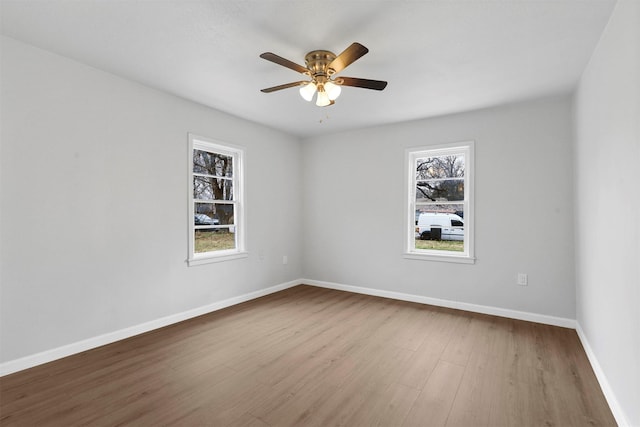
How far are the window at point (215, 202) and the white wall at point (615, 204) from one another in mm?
3971

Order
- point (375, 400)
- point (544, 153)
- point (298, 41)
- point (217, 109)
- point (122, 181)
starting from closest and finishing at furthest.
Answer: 1. point (375, 400)
2. point (298, 41)
3. point (122, 181)
4. point (544, 153)
5. point (217, 109)

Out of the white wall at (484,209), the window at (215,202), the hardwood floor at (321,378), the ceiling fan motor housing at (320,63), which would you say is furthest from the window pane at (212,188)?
the ceiling fan motor housing at (320,63)

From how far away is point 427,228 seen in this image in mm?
4699

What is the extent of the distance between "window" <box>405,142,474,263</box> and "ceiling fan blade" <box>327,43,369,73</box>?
2525 mm

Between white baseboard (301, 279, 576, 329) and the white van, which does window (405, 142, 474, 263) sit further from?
white baseboard (301, 279, 576, 329)

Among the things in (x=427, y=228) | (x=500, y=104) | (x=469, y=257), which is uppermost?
(x=500, y=104)

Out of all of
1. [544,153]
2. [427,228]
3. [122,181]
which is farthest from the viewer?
[427,228]

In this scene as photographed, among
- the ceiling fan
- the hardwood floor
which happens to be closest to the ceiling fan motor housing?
the ceiling fan

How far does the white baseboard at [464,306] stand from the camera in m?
3.69

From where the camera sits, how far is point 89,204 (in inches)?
118

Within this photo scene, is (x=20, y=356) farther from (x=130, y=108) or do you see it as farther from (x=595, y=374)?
(x=595, y=374)

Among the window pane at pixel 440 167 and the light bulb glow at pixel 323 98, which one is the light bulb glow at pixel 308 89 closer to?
the light bulb glow at pixel 323 98

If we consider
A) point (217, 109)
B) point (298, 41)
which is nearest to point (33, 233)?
point (217, 109)

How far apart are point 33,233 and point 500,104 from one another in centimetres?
508
